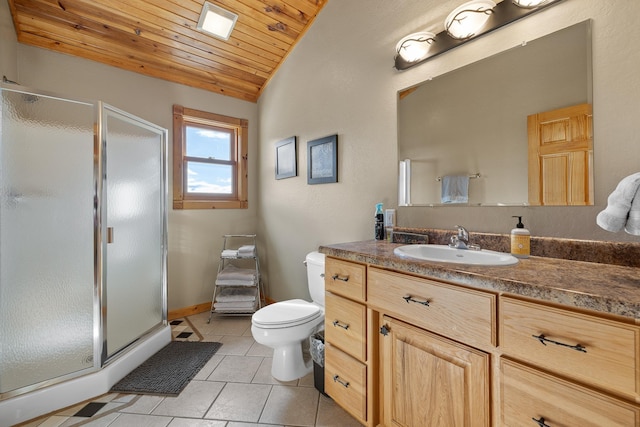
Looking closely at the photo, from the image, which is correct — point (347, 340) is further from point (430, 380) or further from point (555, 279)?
point (555, 279)

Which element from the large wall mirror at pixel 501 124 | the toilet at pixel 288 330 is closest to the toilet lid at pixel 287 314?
the toilet at pixel 288 330

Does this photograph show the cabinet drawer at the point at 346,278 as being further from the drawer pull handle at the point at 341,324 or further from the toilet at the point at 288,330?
the toilet at the point at 288,330

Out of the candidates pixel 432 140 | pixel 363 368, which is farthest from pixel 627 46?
pixel 363 368

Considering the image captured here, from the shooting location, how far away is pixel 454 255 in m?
1.33

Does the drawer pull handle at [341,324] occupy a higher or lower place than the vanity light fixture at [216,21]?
lower

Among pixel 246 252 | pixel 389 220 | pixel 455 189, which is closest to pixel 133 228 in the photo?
pixel 246 252

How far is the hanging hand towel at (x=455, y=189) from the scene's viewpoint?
1.49m

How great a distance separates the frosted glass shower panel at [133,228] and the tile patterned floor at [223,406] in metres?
0.37

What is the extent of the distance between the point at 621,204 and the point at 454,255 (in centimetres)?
61

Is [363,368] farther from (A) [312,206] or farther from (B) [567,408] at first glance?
(A) [312,206]

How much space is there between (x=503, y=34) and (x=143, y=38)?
265 cm

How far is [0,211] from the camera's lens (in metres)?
1.48

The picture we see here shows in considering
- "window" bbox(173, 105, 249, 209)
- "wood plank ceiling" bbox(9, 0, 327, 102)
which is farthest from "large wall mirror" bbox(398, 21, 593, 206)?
"window" bbox(173, 105, 249, 209)

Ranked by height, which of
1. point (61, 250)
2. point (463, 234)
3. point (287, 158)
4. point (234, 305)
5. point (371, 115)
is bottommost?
point (234, 305)
